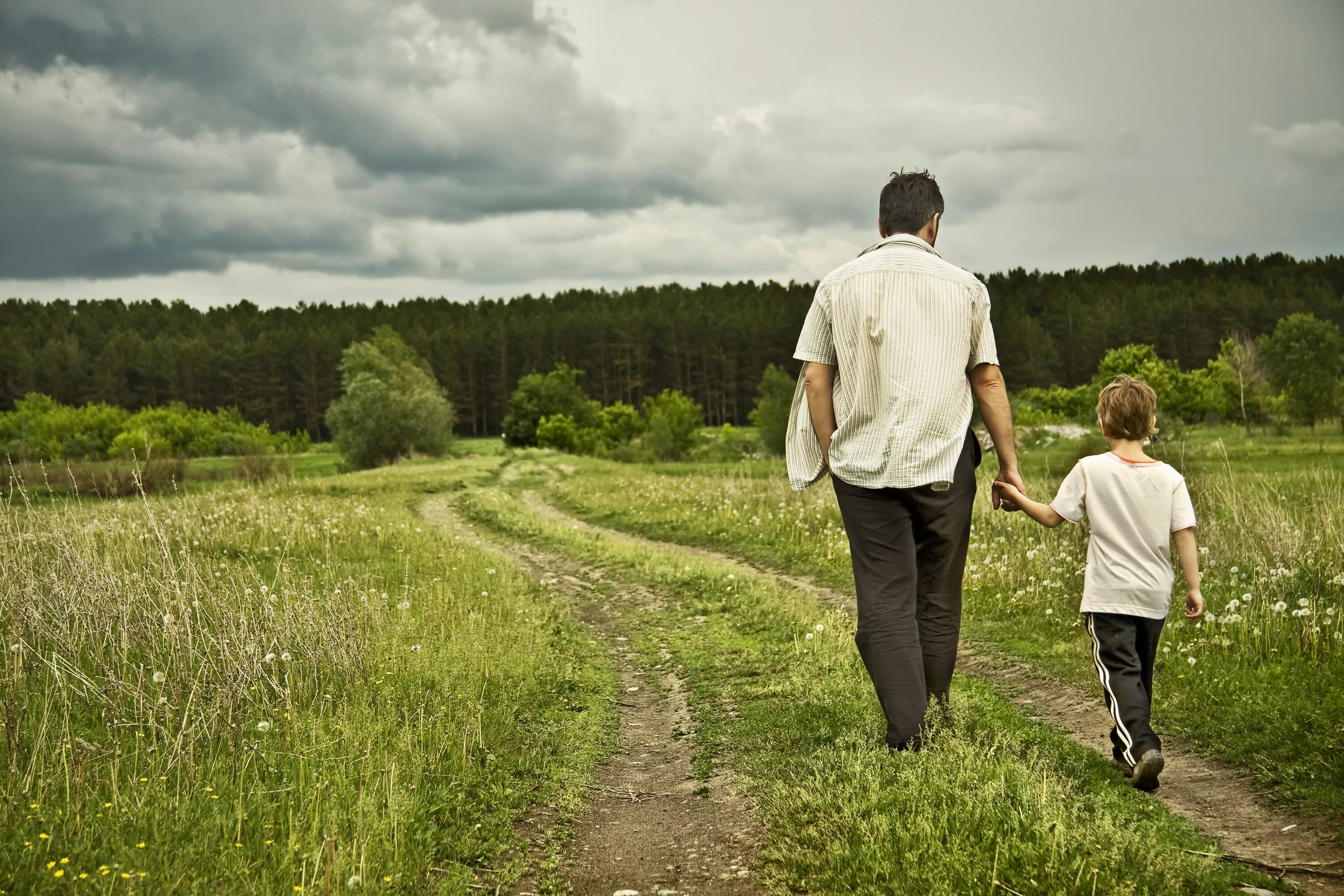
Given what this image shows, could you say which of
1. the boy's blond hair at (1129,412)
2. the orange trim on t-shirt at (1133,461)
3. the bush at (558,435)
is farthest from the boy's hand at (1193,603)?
the bush at (558,435)

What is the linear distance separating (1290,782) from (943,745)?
1.82m

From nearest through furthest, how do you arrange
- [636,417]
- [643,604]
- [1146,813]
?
[1146,813], [643,604], [636,417]

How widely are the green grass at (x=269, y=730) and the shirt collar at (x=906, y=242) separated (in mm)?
3255

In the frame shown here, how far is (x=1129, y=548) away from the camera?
4637mm

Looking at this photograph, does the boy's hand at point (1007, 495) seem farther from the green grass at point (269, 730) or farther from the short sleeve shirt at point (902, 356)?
the green grass at point (269, 730)

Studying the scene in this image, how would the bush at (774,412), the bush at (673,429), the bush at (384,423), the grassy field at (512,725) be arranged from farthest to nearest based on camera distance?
the bush at (673,429), the bush at (384,423), the bush at (774,412), the grassy field at (512,725)

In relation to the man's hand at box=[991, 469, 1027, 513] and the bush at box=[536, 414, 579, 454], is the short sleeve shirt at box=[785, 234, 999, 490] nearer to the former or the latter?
the man's hand at box=[991, 469, 1027, 513]

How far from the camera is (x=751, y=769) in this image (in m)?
4.96

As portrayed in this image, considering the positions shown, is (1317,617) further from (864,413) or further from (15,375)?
(15,375)

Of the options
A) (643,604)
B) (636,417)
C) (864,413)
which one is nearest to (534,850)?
(864,413)

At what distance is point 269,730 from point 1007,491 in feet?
13.8

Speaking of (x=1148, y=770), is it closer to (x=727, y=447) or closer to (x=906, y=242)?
(x=906, y=242)

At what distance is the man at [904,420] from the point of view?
4.36 metres

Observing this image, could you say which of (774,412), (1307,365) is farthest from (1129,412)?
(774,412)
